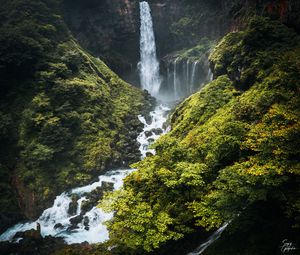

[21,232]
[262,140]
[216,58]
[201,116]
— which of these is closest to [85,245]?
[21,232]

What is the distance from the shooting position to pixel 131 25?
5291cm

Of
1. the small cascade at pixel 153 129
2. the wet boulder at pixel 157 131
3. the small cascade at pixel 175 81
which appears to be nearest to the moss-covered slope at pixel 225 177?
the small cascade at pixel 153 129

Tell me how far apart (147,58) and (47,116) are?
2791cm

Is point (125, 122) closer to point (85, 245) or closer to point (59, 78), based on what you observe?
point (59, 78)

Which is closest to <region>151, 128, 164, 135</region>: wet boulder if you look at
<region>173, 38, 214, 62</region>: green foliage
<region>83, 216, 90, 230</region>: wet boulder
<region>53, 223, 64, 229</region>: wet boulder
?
<region>83, 216, 90, 230</region>: wet boulder

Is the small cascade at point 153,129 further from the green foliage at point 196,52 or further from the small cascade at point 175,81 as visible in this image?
the green foliage at point 196,52

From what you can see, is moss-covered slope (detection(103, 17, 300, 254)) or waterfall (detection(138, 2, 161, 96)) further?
waterfall (detection(138, 2, 161, 96))

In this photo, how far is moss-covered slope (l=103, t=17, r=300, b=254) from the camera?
11.3m

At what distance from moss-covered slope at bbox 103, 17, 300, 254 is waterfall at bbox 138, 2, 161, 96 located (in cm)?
3233

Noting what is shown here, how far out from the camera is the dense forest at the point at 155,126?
497 inches

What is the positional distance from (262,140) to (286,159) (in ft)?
3.80

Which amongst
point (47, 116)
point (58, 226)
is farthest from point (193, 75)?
point (58, 226)

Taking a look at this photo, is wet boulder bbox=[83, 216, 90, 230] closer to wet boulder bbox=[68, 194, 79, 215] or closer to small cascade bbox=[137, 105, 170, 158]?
wet boulder bbox=[68, 194, 79, 215]

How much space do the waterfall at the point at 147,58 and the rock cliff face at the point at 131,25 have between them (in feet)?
3.37
